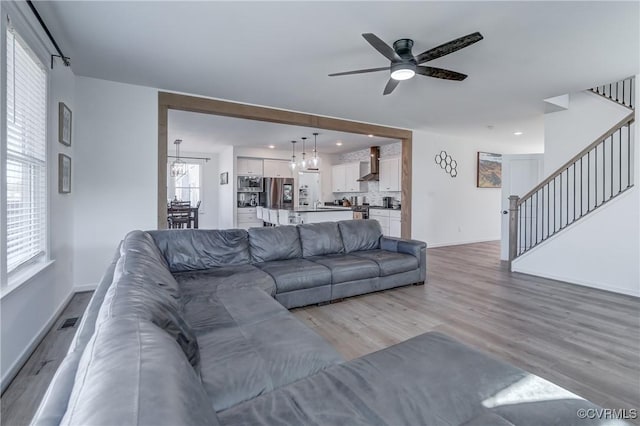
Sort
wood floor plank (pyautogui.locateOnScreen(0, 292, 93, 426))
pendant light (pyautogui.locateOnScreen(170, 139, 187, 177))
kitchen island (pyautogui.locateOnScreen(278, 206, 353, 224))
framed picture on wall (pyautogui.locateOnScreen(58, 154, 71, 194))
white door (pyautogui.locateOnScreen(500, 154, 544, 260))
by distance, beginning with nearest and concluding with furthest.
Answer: wood floor plank (pyautogui.locateOnScreen(0, 292, 93, 426)) → framed picture on wall (pyautogui.locateOnScreen(58, 154, 71, 194)) → white door (pyautogui.locateOnScreen(500, 154, 544, 260)) → kitchen island (pyautogui.locateOnScreen(278, 206, 353, 224)) → pendant light (pyautogui.locateOnScreen(170, 139, 187, 177))

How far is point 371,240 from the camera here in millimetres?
4406

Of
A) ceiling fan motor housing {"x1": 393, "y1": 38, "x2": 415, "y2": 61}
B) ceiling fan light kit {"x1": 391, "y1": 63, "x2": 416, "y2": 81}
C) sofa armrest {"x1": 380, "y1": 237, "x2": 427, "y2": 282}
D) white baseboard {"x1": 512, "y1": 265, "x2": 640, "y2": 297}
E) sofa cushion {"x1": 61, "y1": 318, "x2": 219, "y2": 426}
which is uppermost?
ceiling fan motor housing {"x1": 393, "y1": 38, "x2": 415, "y2": 61}

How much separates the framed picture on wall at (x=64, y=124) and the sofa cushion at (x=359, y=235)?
334 cm

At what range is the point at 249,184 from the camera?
8758 mm

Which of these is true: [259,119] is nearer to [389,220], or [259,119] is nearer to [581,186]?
[389,220]

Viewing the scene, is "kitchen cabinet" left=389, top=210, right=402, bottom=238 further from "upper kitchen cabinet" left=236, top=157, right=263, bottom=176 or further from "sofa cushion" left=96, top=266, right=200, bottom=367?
Result: "sofa cushion" left=96, top=266, right=200, bottom=367

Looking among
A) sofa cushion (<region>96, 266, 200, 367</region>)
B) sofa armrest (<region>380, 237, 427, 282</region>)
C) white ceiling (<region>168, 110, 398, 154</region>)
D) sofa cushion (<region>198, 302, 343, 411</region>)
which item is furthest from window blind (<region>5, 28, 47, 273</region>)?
sofa armrest (<region>380, 237, 427, 282</region>)

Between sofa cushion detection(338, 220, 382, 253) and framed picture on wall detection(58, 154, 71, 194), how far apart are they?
324 cm

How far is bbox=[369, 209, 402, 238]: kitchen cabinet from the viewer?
23.5ft

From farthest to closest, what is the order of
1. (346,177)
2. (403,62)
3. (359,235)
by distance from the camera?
1. (346,177)
2. (359,235)
3. (403,62)

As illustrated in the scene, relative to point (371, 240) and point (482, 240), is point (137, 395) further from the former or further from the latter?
point (482, 240)

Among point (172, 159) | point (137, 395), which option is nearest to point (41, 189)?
point (137, 395)

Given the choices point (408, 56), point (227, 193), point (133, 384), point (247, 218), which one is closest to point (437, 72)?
point (408, 56)

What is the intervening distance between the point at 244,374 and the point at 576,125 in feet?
19.4
